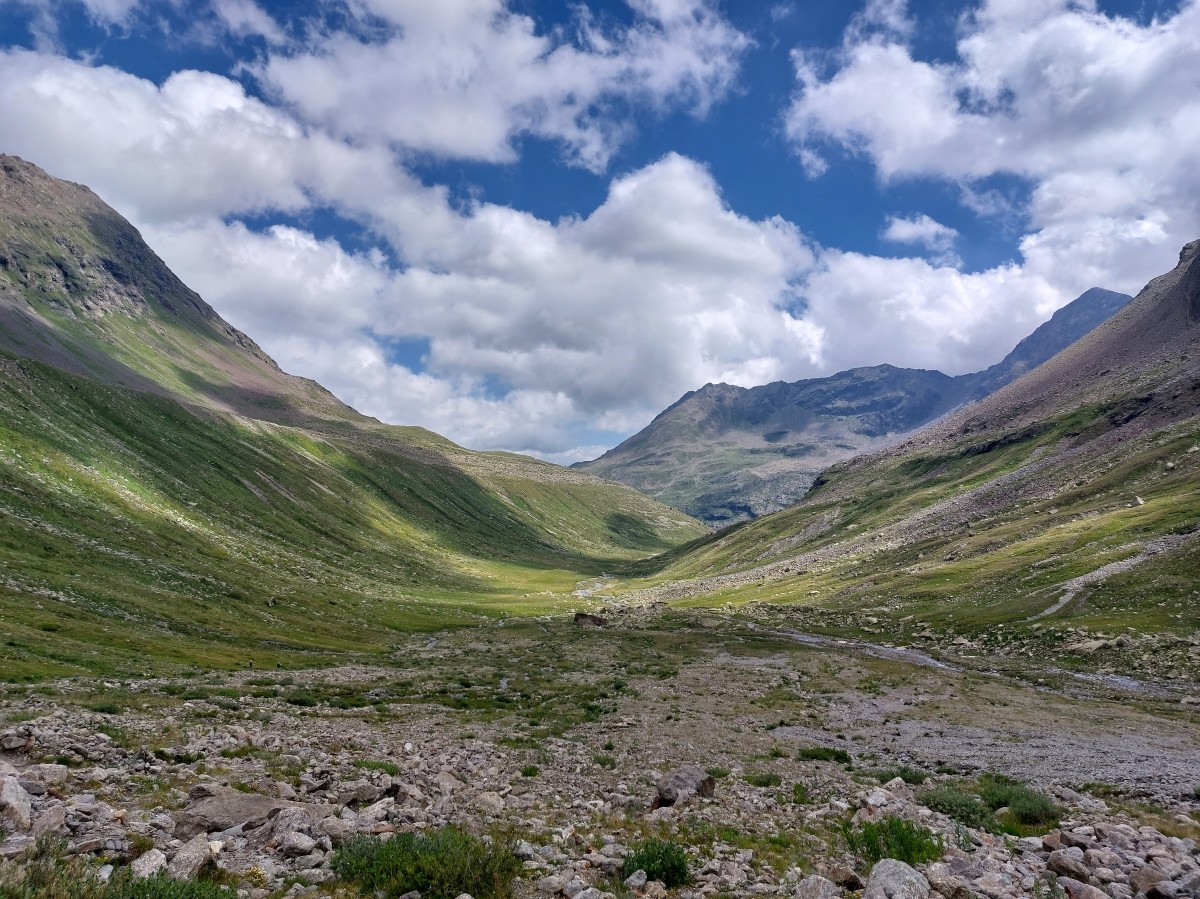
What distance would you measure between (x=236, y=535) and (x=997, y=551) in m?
146

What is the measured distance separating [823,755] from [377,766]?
2011 centimetres

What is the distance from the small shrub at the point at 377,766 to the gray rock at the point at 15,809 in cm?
1038

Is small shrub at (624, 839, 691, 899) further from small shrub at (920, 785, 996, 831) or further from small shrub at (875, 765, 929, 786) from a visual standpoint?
small shrub at (875, 765, 929, 786)

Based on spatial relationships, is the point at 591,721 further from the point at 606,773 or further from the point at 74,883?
the point at 74,883

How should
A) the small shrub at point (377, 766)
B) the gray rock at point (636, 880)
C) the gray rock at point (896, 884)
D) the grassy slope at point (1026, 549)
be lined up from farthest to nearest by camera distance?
the grassy slope at point (1026, 549)
the small shrub at point (377, 766)
the gray rock at point (636, 880)
the gray rock at point (896, 884)

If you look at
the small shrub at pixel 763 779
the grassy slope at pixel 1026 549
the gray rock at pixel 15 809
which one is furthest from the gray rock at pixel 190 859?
the grassy slope at pixel 1026 549

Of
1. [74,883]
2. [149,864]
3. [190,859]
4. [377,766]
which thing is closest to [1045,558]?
[377,766]

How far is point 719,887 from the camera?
1342 cm

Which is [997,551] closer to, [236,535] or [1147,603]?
[1147,603]

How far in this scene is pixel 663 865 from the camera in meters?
13.6

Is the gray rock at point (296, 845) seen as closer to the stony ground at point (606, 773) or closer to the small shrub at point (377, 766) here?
the stony ground at point (606, 773)

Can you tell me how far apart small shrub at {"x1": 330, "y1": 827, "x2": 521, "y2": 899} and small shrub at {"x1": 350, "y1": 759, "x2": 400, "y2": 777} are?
8985 millimetres

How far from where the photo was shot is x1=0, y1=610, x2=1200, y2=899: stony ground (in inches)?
518

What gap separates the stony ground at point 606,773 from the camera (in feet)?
43.1
